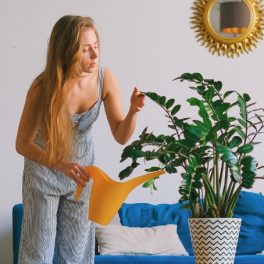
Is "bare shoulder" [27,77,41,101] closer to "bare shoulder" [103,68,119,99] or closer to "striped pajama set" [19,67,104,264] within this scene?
"striped pajama set" [19,67,104,264]

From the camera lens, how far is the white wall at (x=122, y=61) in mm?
4266

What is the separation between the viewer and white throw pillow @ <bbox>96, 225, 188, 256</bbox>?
371 cm

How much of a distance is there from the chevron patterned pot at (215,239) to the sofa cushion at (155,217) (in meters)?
2.20

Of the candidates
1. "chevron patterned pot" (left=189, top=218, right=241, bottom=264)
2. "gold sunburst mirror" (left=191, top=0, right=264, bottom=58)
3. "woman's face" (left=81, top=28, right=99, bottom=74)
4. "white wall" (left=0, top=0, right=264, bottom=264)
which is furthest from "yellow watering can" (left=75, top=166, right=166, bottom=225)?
"gold sunburst mirror" (left=191, top=0, right=264, bottom=58)

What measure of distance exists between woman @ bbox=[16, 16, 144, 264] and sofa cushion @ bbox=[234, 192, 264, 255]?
1660mm

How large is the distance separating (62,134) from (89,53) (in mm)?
269

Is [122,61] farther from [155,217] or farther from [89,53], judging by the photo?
[89,53]

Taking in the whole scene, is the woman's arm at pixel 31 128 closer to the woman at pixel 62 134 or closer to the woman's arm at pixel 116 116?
the woman at pixel 62 134

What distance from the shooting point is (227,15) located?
4418 millimetres

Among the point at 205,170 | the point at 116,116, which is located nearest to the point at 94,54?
the point at 116,116

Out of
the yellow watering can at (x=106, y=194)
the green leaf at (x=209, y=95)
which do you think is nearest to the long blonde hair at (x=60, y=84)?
the yellow watering can at (x=106, y=194)

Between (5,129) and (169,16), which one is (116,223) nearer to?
(5,129)

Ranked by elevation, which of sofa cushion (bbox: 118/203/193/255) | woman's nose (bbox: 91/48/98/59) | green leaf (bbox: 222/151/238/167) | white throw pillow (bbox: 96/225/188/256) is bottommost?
white throw pillow (bbox: 96/225/188/256)

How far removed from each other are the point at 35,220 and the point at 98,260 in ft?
3.82
